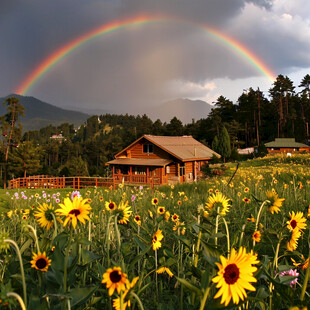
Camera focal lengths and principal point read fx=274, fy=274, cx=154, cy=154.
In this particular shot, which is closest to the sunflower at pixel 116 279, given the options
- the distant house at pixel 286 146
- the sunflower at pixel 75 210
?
the sunflower at pixel 75 210

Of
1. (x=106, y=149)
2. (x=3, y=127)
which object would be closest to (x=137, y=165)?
(x=3, y=127)

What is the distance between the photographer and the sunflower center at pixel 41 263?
115 cm

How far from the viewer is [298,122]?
5622cm

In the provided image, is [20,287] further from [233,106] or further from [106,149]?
[106,149]

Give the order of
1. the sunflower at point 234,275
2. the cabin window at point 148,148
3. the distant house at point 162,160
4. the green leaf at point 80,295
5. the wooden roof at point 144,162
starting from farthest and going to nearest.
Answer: the cabin window at point 148,148 < the distant house at point 162,160 < the wooden roof at point 144,162 < the green leaf at point 80,295 < the sunflower at point 234,275

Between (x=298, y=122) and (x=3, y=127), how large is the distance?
53.8 metres

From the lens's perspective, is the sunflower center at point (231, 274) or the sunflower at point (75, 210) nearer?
the sunflower center at point (231, 274)

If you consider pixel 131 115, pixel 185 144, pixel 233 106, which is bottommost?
pixel 185 144

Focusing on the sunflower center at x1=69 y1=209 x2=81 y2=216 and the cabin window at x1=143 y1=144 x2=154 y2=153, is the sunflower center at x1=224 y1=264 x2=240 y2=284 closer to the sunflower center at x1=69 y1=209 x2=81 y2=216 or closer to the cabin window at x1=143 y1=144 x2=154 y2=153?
the sunflower center at x1=69 y1=209 x2=81 y2=216

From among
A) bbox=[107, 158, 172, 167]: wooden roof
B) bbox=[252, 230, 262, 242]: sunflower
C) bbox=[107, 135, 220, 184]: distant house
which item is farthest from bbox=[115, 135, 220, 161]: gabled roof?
bbox=[252, 230, 262, 242]: sunflower

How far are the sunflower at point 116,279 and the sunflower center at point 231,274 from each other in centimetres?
31

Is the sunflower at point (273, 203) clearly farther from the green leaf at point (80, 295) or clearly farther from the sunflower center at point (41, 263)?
the sunflower center at point (41, 263)

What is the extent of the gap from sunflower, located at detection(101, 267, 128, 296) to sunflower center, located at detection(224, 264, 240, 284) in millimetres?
313

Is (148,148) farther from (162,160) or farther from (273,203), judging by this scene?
(273,203)
